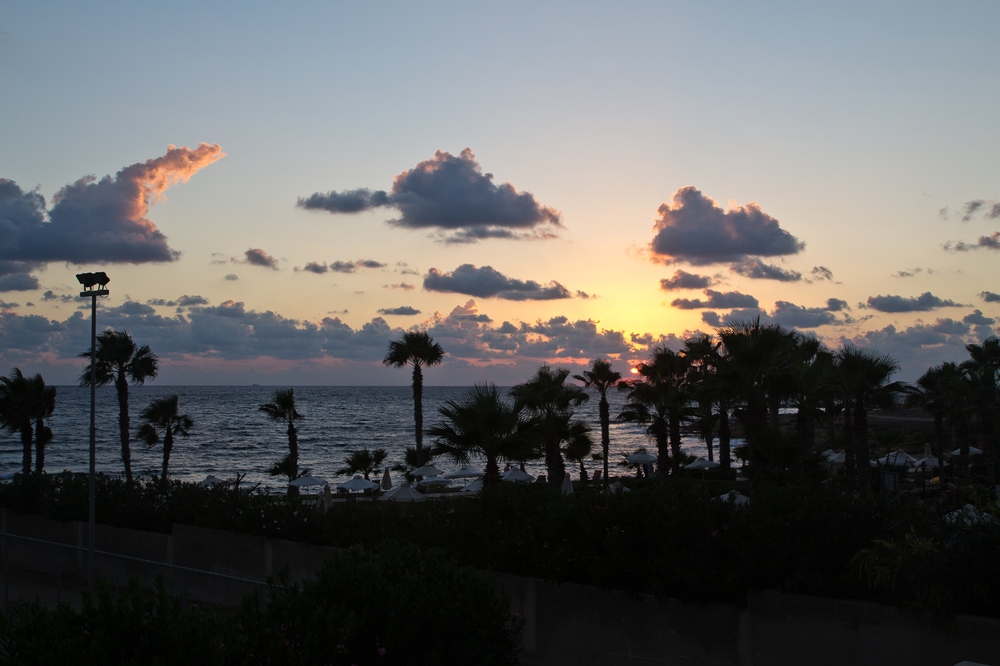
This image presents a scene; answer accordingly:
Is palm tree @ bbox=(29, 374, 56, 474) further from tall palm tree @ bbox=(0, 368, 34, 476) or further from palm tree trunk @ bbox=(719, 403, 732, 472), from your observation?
palm tree trunk @ bbox=(719, 403, 732, 472)

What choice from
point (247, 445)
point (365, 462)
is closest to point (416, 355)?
point (365, 462)

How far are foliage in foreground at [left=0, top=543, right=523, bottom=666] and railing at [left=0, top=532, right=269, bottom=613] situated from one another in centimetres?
784

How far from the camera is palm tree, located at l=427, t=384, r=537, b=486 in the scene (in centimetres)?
2209

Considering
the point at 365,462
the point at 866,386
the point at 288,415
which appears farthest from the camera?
the point at 365,462

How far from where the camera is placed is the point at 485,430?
2211cm

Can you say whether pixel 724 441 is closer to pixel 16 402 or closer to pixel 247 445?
pixel 16 402

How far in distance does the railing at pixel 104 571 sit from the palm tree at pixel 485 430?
8030 mm

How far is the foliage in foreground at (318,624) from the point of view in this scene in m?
5.06

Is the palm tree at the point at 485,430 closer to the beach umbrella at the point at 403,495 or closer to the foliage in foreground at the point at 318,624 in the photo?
the beach umbrella at the point at 403,495

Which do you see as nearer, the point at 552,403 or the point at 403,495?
the point at 403,495

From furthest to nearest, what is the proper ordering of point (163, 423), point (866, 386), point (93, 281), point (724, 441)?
point (163, 423), point (724, 441), point (866, 386), point (93, 281)

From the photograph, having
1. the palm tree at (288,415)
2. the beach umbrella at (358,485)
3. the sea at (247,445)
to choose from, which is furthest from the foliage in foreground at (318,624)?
the palm tree at (288,415)

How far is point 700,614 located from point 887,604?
2.30m

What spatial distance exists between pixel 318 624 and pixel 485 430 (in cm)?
1646
